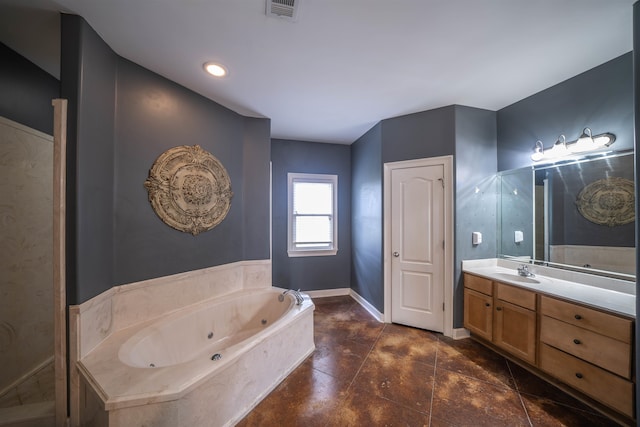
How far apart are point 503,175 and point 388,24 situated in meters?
2.14

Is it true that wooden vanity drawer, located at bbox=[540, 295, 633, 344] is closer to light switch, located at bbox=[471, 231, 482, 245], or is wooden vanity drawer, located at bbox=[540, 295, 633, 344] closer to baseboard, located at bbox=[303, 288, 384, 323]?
light switch, located at bbox=[471, 231, 482, 245]

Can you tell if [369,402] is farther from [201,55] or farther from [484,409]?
[201,55]

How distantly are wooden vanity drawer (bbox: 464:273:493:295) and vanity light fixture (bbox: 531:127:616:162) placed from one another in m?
1.30

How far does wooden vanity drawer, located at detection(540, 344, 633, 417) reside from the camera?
1.34 m

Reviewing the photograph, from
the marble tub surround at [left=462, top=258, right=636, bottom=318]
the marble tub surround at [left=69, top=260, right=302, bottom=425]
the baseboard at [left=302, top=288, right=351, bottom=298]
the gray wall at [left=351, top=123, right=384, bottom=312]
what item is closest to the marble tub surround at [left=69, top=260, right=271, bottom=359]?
the marble tub surround at [left=69, top=260, right=302, bottom=425]

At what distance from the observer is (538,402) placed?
5.30 ft

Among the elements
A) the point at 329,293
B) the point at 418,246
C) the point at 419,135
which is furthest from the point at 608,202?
the point at 329,293

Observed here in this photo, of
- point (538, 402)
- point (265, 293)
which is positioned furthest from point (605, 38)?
point (265, 293)

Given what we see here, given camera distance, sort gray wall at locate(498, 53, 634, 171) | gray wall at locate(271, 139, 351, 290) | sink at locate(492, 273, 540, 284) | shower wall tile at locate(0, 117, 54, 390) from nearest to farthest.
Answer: shower wall tile at locate(0, 117, 54, 390) < gray wall at locate(498, 53, 634, 171) < sink at locate(492, 273, 540, 284) < gray wall at locate(271, 139, 351, 290)

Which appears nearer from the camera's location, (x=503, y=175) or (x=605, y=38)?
(x=605, y=38)

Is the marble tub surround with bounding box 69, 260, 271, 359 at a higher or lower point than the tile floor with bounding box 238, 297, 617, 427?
higher

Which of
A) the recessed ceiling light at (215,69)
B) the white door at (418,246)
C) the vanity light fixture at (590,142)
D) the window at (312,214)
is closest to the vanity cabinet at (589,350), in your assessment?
the white door at (418,246)

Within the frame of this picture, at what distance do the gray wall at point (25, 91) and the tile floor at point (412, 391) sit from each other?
2703mm

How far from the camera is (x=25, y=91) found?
1700mm
